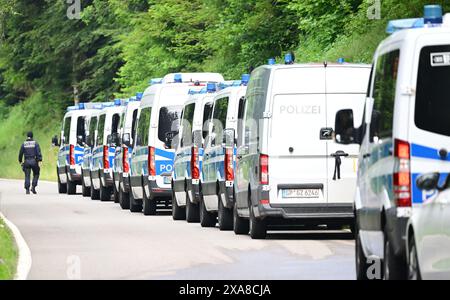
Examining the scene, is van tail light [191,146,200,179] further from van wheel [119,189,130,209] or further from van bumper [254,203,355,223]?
van wheel [119,189,130,209]

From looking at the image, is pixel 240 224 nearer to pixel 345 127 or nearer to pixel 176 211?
pixel 176 211

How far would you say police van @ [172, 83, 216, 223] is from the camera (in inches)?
1179

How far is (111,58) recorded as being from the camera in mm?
79875

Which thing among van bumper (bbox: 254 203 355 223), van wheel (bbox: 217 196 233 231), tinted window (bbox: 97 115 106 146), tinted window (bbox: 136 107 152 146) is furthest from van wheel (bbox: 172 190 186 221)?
tinted window (bbox: 97 115 106 146)

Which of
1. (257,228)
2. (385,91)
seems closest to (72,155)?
(257,228)

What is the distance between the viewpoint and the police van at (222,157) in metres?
26.7

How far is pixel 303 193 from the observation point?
23438mm

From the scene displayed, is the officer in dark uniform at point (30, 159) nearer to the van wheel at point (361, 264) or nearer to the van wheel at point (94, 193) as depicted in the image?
the van wheel at point (94, 193)

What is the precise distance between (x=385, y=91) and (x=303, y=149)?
871cm

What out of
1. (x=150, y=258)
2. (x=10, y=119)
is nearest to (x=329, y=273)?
(x=150, y=258)

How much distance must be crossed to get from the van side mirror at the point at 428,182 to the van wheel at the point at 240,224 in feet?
40.0

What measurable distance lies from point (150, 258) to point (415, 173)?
721cm

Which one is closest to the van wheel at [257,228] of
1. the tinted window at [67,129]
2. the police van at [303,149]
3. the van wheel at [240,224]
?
the police van at [303,149]

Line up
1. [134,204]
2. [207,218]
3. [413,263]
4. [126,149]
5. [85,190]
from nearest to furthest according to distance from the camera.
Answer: [413,263]
[207,218]
[134,204]
[126,149]
[85,190]
